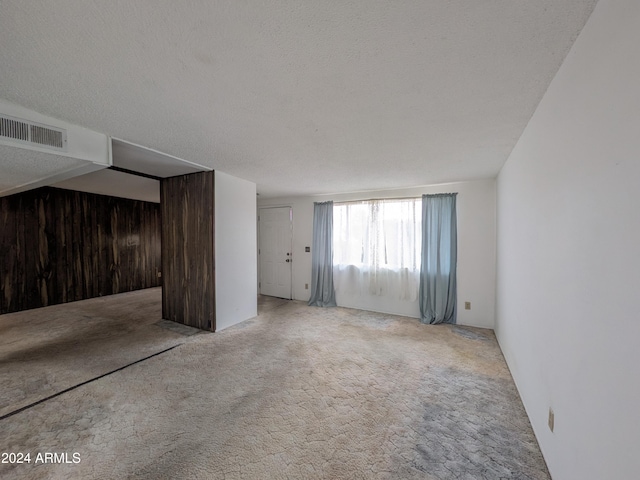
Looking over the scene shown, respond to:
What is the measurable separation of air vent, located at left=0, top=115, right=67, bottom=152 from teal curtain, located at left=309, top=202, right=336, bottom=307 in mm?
3621

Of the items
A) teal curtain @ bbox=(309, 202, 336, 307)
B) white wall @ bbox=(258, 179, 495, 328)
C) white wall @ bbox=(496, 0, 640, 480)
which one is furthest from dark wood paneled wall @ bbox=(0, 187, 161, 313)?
white wall @ bbox=(496, 0, 640, 480)

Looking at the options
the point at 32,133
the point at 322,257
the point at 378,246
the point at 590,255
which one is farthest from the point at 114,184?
the point at 590,255

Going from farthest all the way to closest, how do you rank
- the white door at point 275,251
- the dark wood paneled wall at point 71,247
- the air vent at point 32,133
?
the white door at point 275,251 < the dark wood paneled wall at point 71,247 < the air vent at point 32,133

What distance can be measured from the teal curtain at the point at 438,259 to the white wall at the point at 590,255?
7.18 feet

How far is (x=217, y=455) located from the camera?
1524 millimetres

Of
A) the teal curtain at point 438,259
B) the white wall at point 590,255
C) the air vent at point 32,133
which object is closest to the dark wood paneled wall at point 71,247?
the air vent at point 32,133

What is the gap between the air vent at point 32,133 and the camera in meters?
1.65

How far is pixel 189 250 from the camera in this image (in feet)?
11.8

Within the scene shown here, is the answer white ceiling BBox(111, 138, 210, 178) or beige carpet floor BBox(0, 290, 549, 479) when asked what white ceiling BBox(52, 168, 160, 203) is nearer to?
white ceiling BBox(111, 138, 210, 178)

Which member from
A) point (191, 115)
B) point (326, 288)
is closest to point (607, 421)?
point (191, 115)

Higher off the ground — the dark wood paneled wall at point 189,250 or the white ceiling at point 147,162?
the white ceiling at point 147,162

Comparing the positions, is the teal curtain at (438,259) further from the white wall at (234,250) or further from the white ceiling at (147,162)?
the white ceiling at (147,162)

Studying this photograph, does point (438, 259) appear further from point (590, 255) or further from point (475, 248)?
point (590, 255)

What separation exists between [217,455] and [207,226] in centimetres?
263
